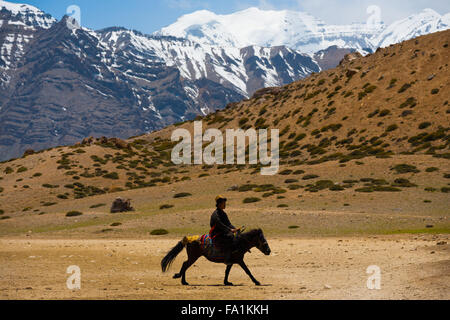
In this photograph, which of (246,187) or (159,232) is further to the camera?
(246,187)

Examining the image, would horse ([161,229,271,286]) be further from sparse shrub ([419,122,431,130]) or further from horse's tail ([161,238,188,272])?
sparse shrub ([419,122,431,130])

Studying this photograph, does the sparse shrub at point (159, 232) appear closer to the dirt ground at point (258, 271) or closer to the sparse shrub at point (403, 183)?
the dirt ground at point (258, 271)

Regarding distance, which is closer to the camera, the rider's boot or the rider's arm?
the rider's arm

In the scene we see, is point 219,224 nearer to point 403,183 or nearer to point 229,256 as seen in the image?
point 229,256

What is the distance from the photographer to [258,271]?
19.3 meters

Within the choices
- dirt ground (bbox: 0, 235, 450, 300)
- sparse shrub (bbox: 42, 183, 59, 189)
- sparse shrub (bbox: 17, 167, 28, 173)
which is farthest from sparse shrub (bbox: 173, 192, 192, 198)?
sparse shrub (bbox: 17, 167, 28, 173)

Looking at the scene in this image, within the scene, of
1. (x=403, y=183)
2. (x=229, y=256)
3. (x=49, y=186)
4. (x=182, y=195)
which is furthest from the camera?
(x=49, y=186)

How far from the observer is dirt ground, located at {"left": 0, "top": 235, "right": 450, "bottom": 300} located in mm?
13477

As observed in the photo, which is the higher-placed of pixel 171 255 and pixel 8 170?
pixel 8 170

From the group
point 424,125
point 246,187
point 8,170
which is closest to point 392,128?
point 424,125

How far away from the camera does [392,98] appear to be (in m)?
84.8

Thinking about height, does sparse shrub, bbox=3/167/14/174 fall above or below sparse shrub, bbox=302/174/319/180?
above

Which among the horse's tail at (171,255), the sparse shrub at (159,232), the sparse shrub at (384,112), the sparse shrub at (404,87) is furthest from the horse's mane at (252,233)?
the sparse shrub at (404,87)

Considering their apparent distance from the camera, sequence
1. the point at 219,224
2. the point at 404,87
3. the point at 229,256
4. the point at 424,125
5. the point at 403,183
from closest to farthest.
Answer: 1. the point at 219,224
2. the point at 229,256
3. the point at 403,183
4. the point at 424,125
5. the point at 404,87
